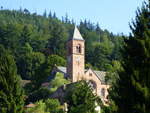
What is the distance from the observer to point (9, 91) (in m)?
33.4

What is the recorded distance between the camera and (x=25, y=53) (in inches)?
5300

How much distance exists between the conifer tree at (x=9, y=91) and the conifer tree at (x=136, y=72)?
49.1ft

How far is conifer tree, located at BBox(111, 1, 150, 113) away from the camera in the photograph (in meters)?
18.2

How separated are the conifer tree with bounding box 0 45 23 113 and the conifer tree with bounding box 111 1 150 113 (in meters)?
15.0

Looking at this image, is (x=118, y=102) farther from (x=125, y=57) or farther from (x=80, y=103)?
(x=80, y=103)

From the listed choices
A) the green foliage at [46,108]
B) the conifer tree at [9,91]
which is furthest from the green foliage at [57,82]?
the conifer tree at [9,91]

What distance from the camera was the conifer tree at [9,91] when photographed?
33188 millimetres

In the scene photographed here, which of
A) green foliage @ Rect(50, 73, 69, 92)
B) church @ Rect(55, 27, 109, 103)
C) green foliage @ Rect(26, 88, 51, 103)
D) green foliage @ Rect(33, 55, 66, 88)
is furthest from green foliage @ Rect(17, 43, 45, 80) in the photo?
green foliage @ Rect(26, 88, 51, 103)

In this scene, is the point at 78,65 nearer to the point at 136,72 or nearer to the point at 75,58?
the point at 75,58

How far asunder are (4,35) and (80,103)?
109 m

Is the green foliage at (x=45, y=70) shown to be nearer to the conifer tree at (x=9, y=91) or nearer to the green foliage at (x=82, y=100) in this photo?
the green foliage at (x=82, y=100)

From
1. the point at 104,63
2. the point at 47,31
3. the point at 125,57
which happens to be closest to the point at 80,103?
the point at 125,57

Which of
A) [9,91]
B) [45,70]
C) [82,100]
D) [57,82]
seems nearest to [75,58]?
[57,82]

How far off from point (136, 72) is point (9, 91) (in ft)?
54.4
